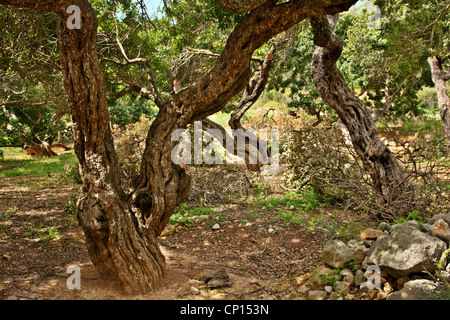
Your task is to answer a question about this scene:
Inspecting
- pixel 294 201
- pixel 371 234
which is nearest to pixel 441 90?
pixel 294 201

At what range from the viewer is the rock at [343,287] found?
3502 millimetres

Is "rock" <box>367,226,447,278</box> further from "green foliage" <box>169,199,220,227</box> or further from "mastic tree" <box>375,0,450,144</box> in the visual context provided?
"mastic tree" <box>375,0,450,144</box>

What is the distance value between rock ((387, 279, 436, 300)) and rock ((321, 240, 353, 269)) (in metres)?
0.68

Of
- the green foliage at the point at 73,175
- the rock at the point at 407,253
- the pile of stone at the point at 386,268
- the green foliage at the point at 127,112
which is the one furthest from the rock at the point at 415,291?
the green foliage at the point at 127,112

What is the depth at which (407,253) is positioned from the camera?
332cm

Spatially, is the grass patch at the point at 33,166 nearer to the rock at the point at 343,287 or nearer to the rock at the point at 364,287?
the rock at the point at 343,287

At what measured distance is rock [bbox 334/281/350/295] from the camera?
11.5ft

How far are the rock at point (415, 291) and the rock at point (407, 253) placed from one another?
0.43 ft

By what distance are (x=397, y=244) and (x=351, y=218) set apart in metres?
1.79

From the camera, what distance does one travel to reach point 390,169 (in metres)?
5.41

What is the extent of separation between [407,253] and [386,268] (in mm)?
229

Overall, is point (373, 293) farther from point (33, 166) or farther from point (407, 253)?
point (33, 166)

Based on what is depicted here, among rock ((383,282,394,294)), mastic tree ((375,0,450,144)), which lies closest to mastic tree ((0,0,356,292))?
rock ((383,282,394,294))

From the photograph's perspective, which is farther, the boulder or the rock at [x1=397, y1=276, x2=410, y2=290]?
the boulder
